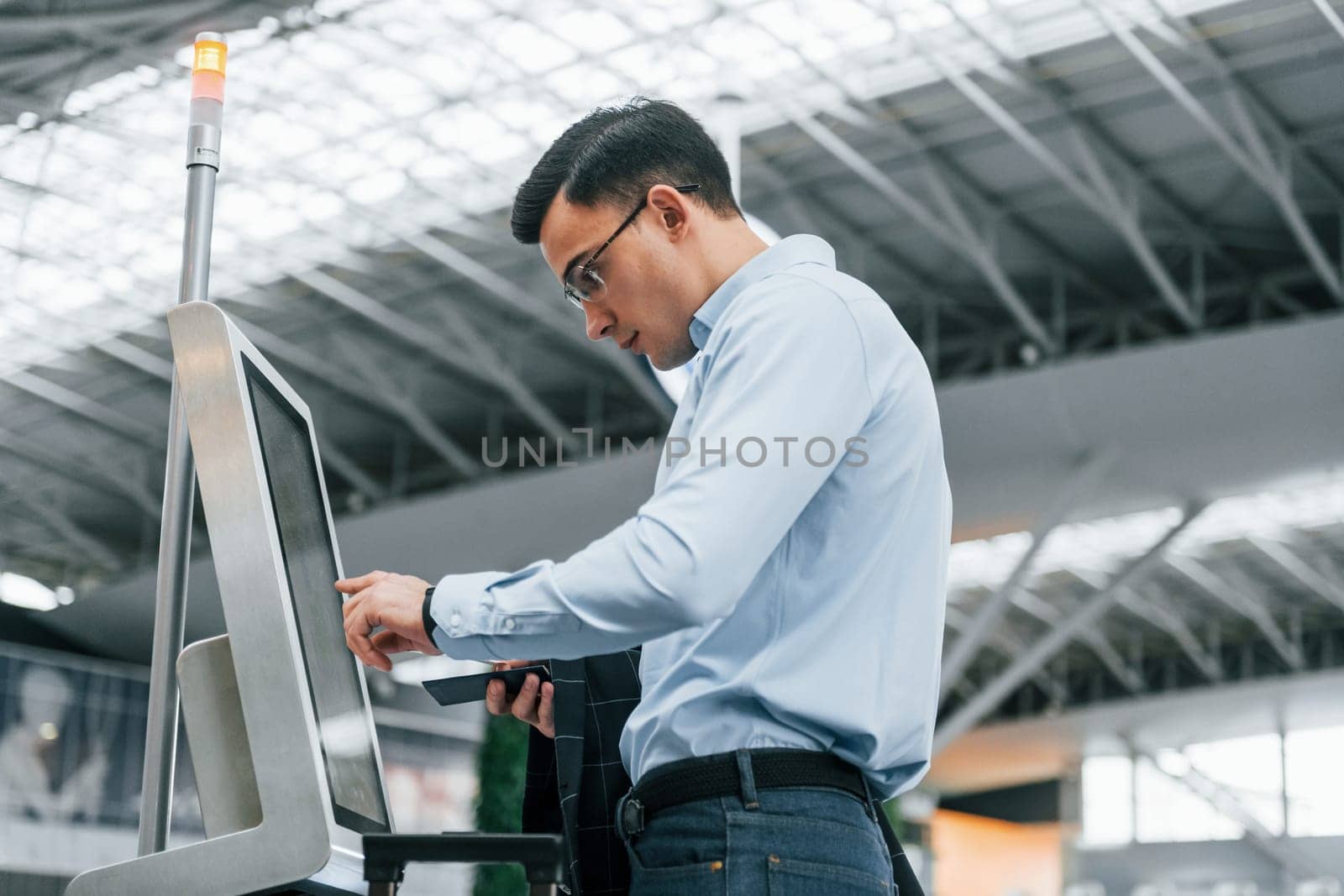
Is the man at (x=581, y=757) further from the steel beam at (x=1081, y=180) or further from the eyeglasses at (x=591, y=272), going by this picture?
the steel beam at (x=1081, y=180)

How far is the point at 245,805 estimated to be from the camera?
2.16m

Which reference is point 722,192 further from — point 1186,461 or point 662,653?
point 1186,461

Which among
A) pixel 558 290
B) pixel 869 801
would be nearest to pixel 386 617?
pixel 869 801

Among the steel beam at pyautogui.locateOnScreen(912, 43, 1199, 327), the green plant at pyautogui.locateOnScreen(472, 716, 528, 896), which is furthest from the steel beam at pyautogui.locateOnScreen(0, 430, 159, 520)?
the steel beam at pyautogui.locateOnScreen(912, 43, 1199, 327)

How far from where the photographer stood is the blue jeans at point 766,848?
68.7 inches

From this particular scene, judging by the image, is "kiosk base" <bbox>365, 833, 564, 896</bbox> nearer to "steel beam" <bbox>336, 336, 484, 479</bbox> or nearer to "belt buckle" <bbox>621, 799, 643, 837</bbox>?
"belt buckle" <bbox>621, 799, 643, 837</bbox>

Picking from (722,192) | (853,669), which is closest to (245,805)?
(853,669)

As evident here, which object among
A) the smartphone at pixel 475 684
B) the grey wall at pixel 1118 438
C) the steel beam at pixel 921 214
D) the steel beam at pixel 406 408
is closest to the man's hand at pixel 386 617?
the smartphone at pixel 475 684

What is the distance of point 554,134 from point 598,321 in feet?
54.1

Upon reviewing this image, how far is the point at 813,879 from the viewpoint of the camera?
1757mm

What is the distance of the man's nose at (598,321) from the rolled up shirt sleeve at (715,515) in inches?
12.7

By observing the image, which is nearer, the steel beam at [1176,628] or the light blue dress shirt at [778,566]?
the light blue dress shirt at [778,566]

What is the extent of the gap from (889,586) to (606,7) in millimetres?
15120

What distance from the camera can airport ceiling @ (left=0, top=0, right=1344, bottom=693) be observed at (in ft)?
53.6
